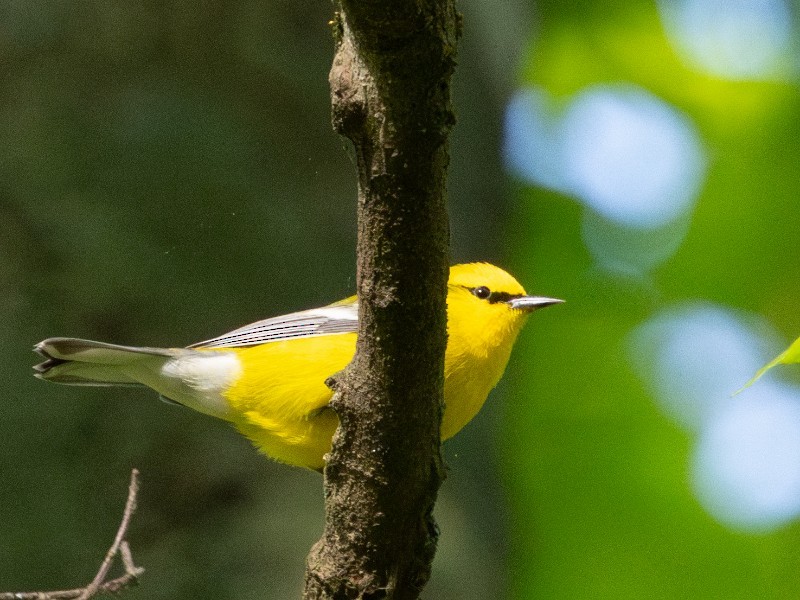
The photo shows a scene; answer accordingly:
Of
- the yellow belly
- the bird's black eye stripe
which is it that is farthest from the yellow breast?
the bird's black eye stripe

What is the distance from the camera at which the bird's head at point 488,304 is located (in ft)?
10.1

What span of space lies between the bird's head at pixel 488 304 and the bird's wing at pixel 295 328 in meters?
0.36

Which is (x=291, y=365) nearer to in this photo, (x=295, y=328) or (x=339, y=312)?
(x=295, y=328)

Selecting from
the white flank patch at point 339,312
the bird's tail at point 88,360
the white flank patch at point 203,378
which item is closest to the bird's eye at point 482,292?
the white flank patch at point 339,312

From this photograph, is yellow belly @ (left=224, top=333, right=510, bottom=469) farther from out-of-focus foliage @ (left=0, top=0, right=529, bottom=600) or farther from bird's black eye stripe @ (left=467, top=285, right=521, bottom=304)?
out-of-focus foliage @ (left=0, top=0, right=529, bottom=600)

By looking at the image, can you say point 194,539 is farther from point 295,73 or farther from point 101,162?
point 295,73

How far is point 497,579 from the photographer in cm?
397

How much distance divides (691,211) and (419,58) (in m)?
4.18

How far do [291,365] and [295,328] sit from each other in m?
0.22

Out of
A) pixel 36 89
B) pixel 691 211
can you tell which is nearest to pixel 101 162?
pixel 36 89

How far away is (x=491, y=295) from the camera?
3.23 meters

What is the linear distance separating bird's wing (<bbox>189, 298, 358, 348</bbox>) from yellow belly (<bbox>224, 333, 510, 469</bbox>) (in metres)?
0.05

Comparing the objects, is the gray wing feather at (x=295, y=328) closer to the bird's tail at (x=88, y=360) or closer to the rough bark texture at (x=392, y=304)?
the bird's tail at (x=88, y=360)

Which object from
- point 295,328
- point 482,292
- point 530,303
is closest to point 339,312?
point 295,328
